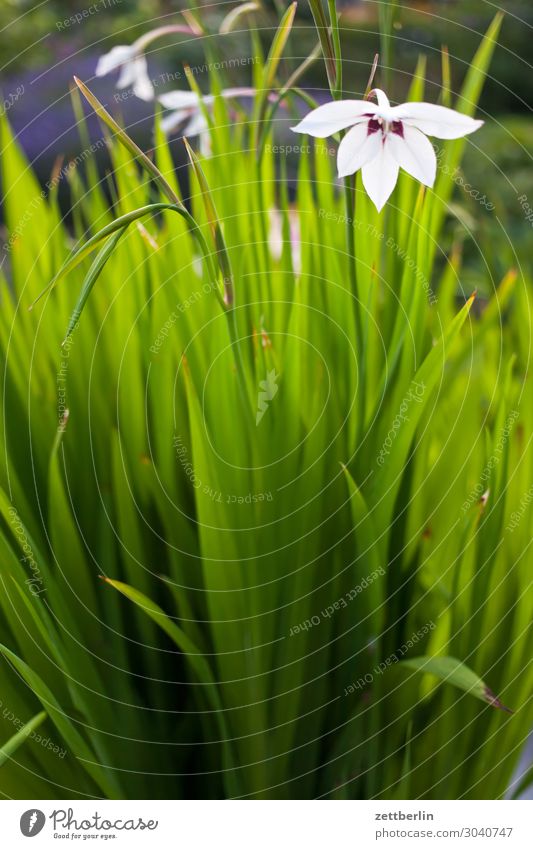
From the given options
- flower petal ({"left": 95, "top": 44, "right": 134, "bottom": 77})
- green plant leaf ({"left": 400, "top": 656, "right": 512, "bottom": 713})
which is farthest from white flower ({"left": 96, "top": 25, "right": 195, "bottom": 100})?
green plant leaf ({"left": 400, "top": 656, "right": 512, "bottom": 713})

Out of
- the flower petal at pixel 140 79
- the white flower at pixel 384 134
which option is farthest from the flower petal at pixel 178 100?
the white flower at pixel 384 134

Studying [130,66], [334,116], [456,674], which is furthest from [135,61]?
[456,674]

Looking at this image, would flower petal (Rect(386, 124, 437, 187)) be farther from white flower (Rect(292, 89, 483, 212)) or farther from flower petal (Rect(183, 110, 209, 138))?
flower petal (Rect(183, 110, 209, 138))

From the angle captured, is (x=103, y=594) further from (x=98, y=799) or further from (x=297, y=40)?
(x=297, y=40)

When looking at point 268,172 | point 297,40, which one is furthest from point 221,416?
point 297,40

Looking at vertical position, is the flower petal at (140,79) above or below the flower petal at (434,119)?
above

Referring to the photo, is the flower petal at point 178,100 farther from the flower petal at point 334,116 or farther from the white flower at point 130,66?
the flower petal at point 334,116
